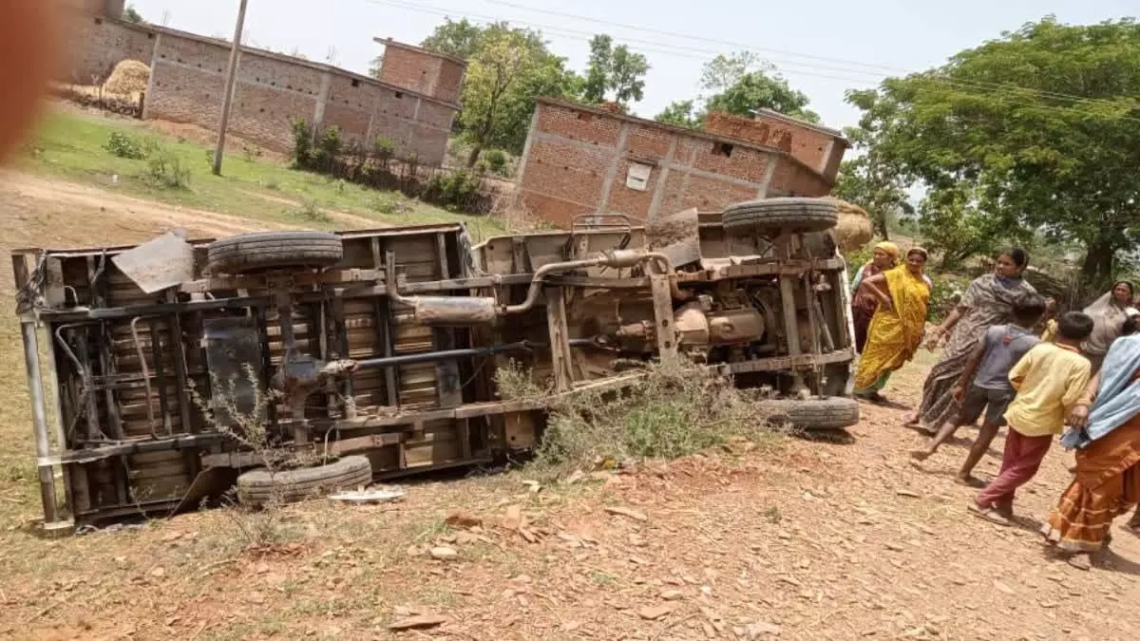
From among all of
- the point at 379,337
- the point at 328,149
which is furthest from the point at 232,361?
the point at 328,149

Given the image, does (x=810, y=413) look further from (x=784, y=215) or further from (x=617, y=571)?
(x=617, y=571)

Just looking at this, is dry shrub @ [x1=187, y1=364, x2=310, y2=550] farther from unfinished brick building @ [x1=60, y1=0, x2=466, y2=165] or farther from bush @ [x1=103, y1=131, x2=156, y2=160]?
unfinished brick building @ [x1=60, y1=0, x2=466, y2=165]

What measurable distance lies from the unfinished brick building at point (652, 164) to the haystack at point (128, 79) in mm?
15235

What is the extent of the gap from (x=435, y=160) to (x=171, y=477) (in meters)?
30.6

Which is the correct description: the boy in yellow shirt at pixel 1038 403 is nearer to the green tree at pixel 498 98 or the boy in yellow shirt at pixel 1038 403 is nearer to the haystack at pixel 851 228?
the haystack at pixel 851 228

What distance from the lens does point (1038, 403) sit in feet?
16.6

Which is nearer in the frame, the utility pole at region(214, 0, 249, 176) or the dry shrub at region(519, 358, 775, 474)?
the dry shrub at region(519, 358, 775, 474)

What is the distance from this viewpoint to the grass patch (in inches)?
750

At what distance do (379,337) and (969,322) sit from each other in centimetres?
477

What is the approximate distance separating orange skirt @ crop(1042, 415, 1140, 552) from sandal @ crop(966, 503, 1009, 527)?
0.34 meters

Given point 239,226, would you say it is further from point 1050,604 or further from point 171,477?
point 1050,604

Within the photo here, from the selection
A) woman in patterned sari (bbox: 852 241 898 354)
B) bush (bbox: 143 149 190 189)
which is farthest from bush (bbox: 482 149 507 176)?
woman in patterned sari (bbox: 852 241 898 354)

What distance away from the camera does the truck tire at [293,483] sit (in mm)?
4938

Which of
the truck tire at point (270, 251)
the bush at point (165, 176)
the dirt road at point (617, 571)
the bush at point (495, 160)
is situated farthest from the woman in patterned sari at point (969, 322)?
the bush at point (495, 160)
